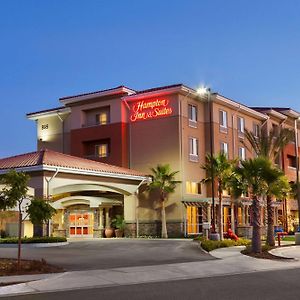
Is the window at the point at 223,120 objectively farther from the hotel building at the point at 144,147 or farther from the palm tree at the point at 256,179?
the palm tree at the point at 256,179

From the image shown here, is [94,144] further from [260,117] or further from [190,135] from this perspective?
[260,117]

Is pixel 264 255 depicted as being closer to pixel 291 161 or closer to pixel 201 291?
pixel 201 291

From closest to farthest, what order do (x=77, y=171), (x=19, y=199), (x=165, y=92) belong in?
(x=19, y=199) < (x=77, y=171) < (x=165, y=92)

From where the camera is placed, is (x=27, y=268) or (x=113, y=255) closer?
(x=27, y=268)

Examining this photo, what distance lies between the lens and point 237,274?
19125 mm

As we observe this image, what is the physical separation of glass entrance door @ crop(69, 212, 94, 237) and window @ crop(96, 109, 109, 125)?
344 inches

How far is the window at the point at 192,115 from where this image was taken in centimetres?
4562

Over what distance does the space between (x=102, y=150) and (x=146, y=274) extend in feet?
101

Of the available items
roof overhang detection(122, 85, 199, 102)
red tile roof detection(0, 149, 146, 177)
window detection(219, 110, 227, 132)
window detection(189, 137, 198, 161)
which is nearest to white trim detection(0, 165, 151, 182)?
red tile roof detection(0, 149, 146, 177)

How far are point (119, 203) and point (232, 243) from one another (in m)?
14.6

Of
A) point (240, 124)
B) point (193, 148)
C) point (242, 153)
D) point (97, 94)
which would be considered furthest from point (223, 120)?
point (97, 94)

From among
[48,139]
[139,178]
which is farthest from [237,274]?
[48,139]

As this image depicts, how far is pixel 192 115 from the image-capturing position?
151 feet

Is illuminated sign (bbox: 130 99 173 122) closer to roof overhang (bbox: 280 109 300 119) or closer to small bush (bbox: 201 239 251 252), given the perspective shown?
small bush (bbox: 201 239 251 252)
